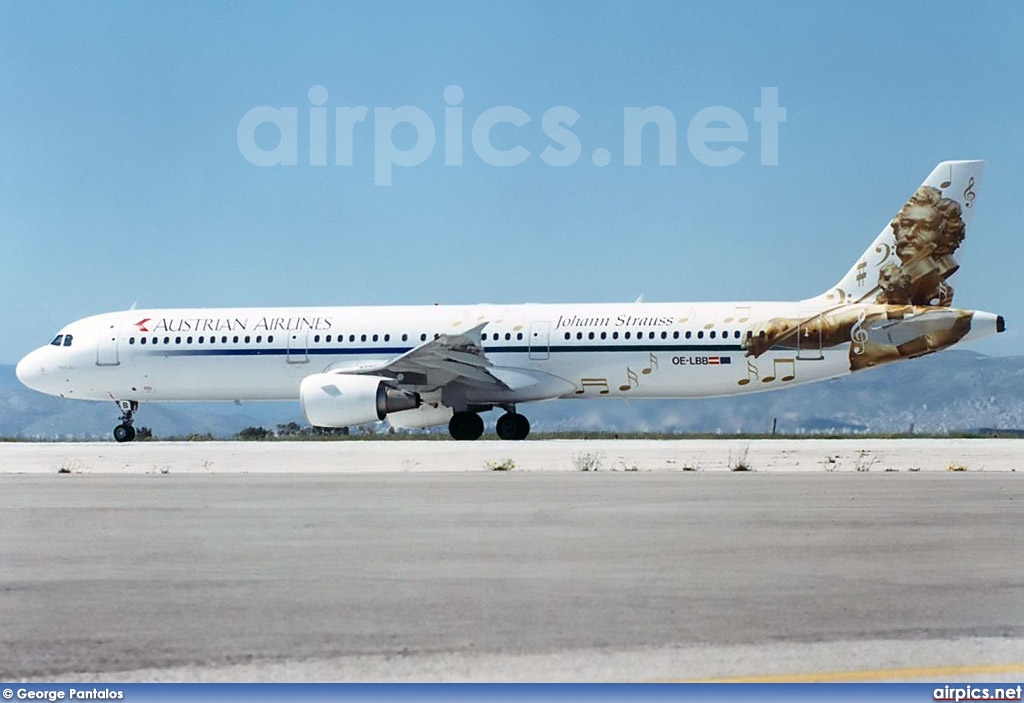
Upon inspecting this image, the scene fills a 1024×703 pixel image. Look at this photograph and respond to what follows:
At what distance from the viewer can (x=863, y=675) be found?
6.09 m

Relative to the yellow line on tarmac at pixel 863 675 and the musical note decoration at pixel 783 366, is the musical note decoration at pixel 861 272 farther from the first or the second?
the yellow line on tarmac at pixel 863 675

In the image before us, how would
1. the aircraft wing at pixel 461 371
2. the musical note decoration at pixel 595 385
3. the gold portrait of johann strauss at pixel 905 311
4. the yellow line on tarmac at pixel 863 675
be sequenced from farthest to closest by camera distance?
the musical note decoration at pixel 595 385 → the aircraft wing at pixel 461 371 → the gold portrait of johann strauss at pixel 905 311 → the yellow line on tarmac at pixel 863 675

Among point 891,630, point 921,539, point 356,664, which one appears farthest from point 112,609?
point 921,539

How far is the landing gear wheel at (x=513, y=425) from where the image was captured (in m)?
31.5

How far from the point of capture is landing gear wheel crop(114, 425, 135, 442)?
114ft

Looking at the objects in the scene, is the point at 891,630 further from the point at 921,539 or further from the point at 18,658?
the point at 18,658

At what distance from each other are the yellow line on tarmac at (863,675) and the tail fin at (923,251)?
24749mm

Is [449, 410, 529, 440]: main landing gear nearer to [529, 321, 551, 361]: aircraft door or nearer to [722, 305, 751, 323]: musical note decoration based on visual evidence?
[529, 321, 551, 361]: aircraft door

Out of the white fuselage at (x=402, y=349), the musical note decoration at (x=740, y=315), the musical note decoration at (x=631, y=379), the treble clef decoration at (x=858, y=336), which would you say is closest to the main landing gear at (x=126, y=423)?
the white fuselage at (x=402, y=349)

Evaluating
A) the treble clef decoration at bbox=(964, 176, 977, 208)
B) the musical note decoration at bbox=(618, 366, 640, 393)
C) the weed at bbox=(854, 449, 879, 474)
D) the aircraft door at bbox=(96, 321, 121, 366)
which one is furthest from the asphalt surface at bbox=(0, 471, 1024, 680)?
the aircraft door at bbox=(96, 321, 121, 366)

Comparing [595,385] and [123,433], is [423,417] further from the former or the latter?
[123,433]

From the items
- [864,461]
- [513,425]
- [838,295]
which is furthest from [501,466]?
[838,295]

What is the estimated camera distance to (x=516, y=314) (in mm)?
31828

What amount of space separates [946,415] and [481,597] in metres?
A: 72.7
